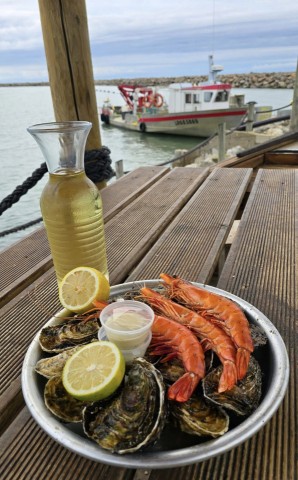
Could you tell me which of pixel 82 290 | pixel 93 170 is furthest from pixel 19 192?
pixel 82 290

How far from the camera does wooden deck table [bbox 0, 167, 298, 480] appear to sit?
81cm

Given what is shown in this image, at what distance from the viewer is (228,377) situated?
83 cm

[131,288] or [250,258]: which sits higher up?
[131,288]

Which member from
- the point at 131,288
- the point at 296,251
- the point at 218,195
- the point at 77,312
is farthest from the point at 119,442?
the point at 218,195

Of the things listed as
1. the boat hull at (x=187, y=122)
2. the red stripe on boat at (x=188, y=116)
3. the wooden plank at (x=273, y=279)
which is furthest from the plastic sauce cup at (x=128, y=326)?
the red stripe on boat at (x=188, y=116)

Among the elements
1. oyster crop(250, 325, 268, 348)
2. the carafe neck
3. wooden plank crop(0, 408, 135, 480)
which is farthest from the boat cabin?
wooden plank crop(0, 408, 135, 480)

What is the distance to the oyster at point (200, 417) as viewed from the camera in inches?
28.9

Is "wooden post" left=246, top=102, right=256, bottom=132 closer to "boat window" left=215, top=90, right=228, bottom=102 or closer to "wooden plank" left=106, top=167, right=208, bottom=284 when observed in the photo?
"wooden plank" left=106, top=167, right=208, bottom=284

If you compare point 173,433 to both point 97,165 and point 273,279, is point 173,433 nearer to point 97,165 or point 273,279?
point 273,279

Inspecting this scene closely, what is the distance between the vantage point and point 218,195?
2615mm

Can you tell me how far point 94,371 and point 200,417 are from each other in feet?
0.85

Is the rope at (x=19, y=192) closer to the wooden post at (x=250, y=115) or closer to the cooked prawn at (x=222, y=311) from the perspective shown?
the cooked prawn at (x=222, y=311)

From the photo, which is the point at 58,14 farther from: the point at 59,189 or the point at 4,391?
the point at 4,391

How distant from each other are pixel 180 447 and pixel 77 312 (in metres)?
0.52
